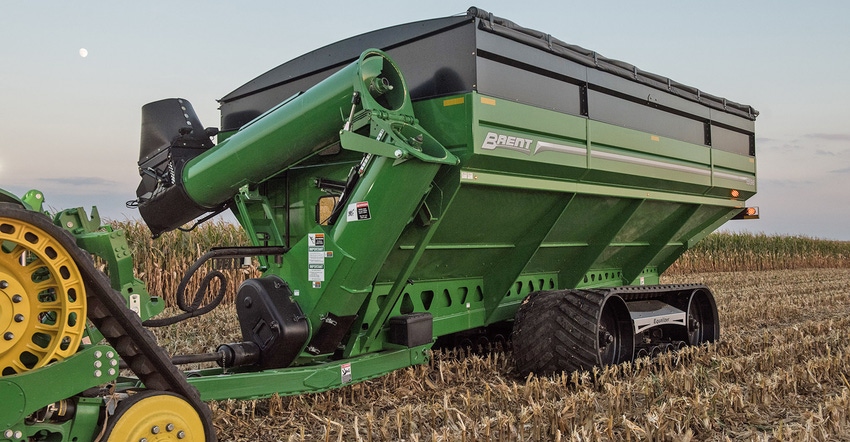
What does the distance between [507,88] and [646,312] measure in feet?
8.22

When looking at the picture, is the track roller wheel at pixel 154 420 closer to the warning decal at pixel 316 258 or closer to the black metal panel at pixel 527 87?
the warning decal at pixel 316 258

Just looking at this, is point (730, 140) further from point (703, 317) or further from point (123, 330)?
point (123, 330)

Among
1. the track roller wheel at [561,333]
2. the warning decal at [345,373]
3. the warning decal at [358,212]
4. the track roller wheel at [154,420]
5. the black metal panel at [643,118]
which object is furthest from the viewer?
the black metal panel at [643,118]

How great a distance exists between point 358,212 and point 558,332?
193 centimetres

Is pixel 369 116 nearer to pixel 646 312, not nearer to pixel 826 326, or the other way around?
pixel 646 312

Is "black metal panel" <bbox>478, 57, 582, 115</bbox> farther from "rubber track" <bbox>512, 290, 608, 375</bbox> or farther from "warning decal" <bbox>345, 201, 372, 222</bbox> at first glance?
"rubber track" <bbox>512, 290, 608, 375</bbox>

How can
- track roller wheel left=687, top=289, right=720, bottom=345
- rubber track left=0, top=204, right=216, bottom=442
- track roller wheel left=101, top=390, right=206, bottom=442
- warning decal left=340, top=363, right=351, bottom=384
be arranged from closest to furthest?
rubber track left=0, top=204, right=216, bottom=442
track roller wheel left=101, top=390, right=206, bottom=442
warning decal left=340, top=363, right=351, bottom=384
track roller wheel left=687, top=289, right=720, bottom=345

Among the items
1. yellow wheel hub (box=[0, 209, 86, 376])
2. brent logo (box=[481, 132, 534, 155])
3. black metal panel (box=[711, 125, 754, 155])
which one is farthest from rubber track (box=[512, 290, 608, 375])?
yellow wheel hub (box=[0, 209, 86, 376])

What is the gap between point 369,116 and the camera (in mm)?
4086

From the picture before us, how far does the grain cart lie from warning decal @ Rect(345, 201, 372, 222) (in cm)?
1

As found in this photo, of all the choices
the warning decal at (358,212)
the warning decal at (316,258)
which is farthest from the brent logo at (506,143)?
the warning decal at (316,258)

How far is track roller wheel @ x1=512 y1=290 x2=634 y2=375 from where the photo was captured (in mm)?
5160

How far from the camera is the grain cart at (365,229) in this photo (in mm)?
2828

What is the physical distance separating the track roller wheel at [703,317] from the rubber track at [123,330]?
5060 mm
